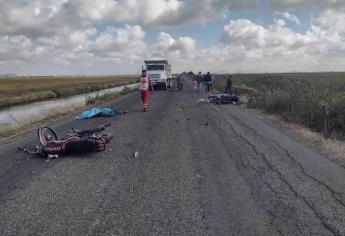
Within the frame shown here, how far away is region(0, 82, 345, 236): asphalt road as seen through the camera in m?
5.37

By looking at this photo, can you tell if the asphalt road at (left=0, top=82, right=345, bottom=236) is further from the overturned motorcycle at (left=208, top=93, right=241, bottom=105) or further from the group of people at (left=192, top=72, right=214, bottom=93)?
the group of people at (left=192, top=72, right=214, bottom=93)

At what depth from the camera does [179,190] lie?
22.6 ft

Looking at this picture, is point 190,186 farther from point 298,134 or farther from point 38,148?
point 298,134

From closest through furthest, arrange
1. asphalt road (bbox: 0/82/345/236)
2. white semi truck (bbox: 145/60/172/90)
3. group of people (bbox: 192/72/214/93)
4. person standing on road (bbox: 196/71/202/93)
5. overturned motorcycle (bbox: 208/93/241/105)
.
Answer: asphalt road (bbox: 0/82/345/236) → overturned motorcycle (bbox: 208/93/241/105) → group of people (bbox: 192/72/214/93) → person standing on road (bbox: 196/71/202/93) → white semi truck (bbox: 145/60/172/90)

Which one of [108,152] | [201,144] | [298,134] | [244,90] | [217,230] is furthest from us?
[244,90]

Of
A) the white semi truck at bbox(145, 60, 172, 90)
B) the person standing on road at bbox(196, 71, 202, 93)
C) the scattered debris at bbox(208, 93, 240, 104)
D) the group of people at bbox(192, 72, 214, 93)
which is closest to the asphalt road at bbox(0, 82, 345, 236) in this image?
the scattered debris at bbox(208, 93, 240, 104)

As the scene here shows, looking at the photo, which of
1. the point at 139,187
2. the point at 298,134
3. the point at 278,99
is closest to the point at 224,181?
the point at 139,187

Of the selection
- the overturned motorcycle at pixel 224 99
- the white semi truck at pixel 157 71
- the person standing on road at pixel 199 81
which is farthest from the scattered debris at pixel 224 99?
the white semi truck at pixel 157 71

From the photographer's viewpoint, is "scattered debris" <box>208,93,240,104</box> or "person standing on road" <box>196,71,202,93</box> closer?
"scattered debris" <box>208,93,240,104</box>

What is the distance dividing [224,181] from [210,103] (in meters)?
18.5

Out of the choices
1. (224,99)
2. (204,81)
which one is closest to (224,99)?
(224,99)

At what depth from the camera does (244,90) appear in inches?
1529

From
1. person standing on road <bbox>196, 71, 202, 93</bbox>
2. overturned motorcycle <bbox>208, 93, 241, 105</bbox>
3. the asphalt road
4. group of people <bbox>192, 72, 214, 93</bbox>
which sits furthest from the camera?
person standing on road <bbox>196, 71, 202, 93</bbox>

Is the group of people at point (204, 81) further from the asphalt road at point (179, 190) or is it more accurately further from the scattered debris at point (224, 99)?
the asphalt road at point (179, 190)
